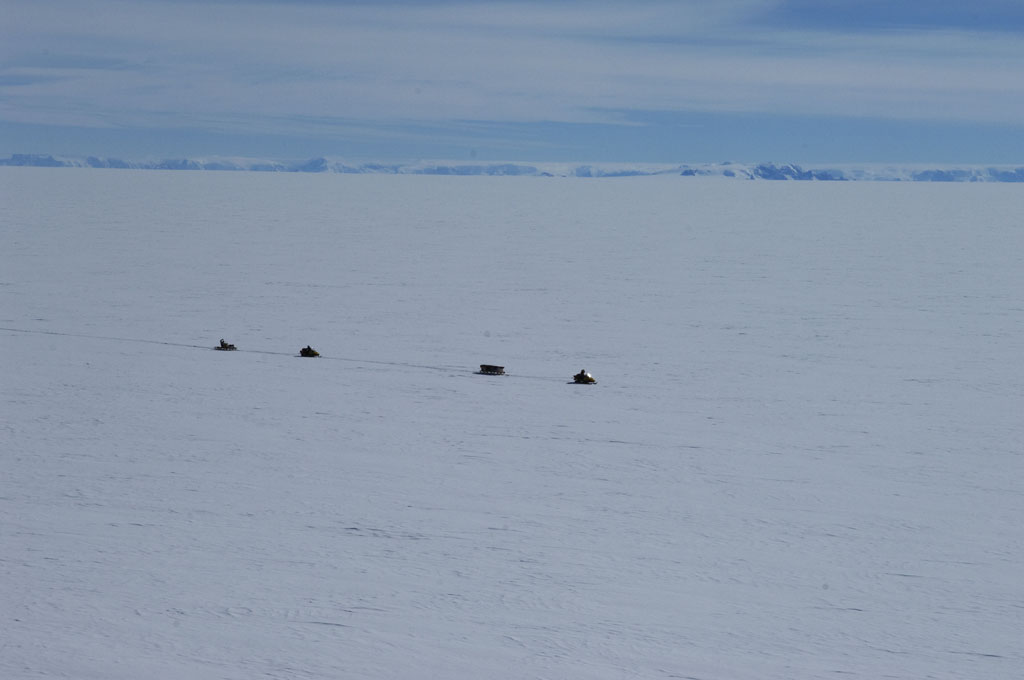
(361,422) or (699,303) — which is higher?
(699,303)

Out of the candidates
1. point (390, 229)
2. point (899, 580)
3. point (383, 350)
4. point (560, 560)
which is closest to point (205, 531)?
point (560, 560)

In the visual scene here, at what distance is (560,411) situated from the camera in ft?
22.8

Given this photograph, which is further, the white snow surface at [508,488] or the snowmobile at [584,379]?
the snowmobile at [584,379]

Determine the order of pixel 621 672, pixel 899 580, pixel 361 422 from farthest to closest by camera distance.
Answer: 1. pixel 361 422
2. pixel 899 580
3. pixel 621 672

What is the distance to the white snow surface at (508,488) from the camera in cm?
367

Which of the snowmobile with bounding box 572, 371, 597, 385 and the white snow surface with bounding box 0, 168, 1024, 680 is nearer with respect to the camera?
the white snow surface with bounding box 0, 168, 1024, 680

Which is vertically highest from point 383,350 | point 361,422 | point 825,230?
point 825,230

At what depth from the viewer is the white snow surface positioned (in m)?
3.67

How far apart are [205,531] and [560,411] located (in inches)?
114

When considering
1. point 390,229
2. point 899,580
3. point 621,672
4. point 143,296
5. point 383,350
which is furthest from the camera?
point 390,229

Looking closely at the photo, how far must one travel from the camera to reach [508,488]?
5289mm

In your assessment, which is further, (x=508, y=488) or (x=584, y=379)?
(x=584, y=379)

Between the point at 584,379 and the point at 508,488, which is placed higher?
the point at 584,379

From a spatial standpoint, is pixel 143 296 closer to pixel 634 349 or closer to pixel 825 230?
pixel 634 349
